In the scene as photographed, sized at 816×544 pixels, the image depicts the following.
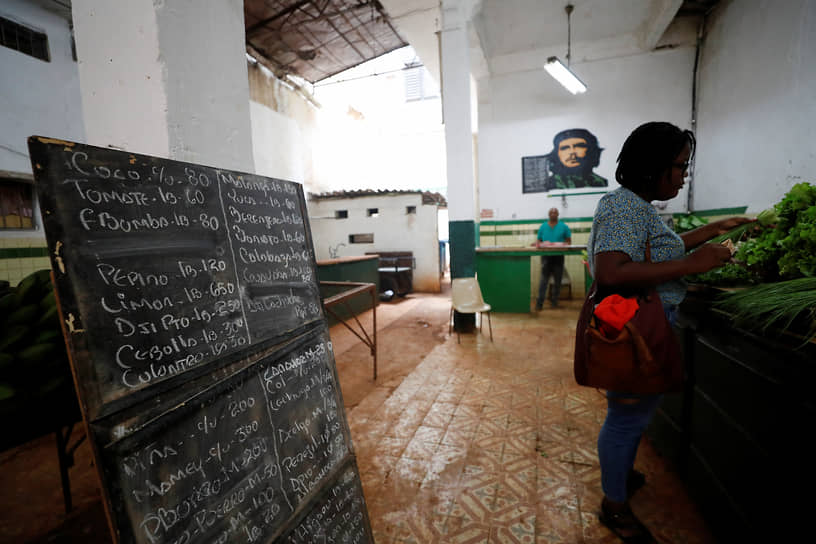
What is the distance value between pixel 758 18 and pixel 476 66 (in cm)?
369

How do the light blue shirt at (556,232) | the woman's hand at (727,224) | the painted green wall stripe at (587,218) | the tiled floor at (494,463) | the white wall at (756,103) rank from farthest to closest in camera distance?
the light blue shirt at (556,232)
the painted green wall stripe at (587,218)
the white wall at (756,103)
the tiled floor at (494,463)
the woman's hand at (727,224)

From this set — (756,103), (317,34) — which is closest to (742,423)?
(756,103)

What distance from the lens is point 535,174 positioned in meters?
6.59

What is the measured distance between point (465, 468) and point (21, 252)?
19.2 feet

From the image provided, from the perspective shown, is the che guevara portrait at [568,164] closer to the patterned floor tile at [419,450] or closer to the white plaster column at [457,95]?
the white plaster column at [457,95]

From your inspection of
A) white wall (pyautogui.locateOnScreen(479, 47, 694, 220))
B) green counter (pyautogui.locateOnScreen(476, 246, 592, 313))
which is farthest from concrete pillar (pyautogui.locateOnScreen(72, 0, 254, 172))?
white wall (pyautogui.locateOnScreen(479, 47, 694, 220))

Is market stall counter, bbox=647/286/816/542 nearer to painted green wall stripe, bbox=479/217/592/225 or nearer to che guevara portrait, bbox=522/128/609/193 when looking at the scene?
painted green wall stripe, bbox=479/217/592/225

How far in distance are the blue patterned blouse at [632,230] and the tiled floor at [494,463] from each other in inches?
50.7

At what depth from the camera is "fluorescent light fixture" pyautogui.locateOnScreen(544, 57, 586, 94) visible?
5004 mm

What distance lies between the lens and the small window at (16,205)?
4.18 meters

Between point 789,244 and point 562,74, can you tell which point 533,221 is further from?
point 789,244

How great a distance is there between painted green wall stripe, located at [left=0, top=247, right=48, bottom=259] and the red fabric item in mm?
6314

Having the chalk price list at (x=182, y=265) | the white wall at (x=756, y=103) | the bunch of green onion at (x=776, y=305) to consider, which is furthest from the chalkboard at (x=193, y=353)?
the white wall at (x=756, y=103)

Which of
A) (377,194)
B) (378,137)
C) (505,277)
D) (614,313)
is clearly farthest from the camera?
(378,137)
